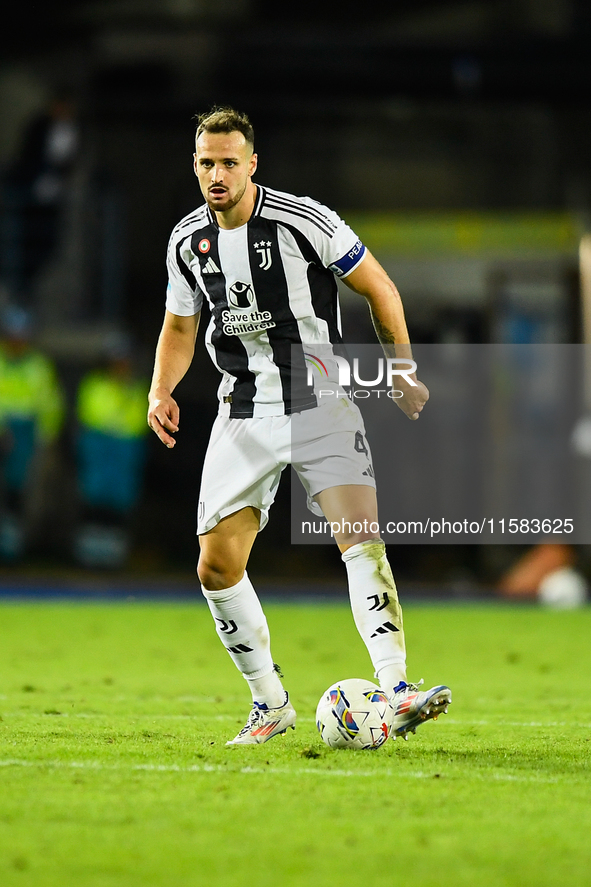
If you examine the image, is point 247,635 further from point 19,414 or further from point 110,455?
point 110,455

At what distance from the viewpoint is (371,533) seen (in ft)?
16.6

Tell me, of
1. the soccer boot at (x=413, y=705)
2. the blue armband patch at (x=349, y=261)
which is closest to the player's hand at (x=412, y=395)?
the blue armband patch at (x=349, y=261)

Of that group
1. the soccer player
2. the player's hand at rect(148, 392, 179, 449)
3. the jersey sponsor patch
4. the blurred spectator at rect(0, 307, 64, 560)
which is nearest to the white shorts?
the soccer player

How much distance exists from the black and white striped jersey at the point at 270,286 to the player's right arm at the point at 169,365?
0.20 metres

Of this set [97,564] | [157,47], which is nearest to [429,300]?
[97,564]

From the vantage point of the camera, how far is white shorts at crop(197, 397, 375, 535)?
16.6 feet

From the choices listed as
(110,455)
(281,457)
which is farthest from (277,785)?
(110,455)

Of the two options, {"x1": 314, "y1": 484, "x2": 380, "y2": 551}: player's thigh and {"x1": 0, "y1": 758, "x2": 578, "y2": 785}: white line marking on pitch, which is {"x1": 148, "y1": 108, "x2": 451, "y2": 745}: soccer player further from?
{"x1": 0, "y1": 758, "x2": 578, "y2": 785}: white line marking on pitch

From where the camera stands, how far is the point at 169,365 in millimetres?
5418

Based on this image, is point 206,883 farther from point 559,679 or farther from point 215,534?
point 559,679

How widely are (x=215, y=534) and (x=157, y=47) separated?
53.8 ft

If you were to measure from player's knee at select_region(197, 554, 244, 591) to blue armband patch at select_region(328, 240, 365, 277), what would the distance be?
116 centimetres

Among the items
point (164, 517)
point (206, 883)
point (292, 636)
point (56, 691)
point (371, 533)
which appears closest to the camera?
point (206, 883)

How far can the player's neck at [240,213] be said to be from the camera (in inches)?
201
